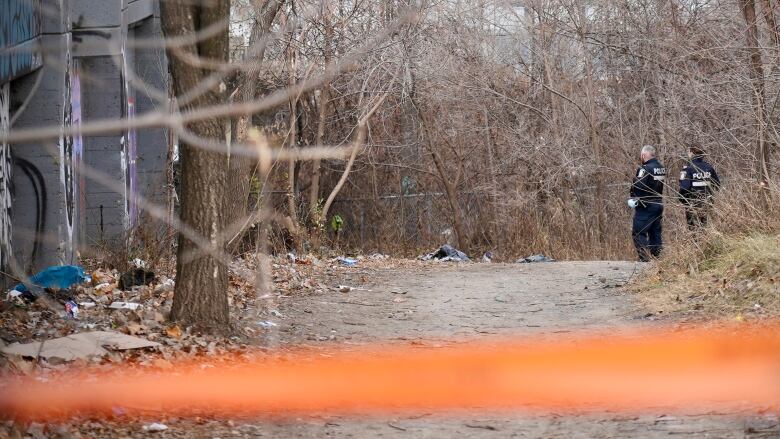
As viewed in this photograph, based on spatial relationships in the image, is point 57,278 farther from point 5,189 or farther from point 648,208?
point 648,208

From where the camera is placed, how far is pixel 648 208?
51.0ft

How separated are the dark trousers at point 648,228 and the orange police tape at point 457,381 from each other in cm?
674

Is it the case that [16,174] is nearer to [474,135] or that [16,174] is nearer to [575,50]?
[474,135]

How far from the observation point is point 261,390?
7.06 m

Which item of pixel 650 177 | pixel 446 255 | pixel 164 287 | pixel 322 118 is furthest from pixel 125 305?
pixel 322 118

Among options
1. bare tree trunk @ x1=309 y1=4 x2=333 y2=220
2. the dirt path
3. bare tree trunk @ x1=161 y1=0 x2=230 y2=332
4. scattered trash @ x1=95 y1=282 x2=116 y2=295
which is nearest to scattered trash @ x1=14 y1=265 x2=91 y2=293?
scattered trash @ x1=95 y1=282 x2=116 y2=295

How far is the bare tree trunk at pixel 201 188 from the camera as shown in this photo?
329 inches

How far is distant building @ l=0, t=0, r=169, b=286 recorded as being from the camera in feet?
35.9

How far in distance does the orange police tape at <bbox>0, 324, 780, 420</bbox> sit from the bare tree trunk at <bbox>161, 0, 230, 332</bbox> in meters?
0.89

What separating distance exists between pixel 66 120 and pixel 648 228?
8.92 m

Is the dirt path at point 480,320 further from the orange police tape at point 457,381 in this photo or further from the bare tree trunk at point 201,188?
the bare tree trunk at point 201,188

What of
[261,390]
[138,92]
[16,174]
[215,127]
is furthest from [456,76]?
[261,390]

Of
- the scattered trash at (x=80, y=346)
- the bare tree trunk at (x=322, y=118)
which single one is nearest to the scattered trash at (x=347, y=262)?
the bare tree trunk at (x=322, y=118)

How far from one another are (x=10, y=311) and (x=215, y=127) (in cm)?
256
